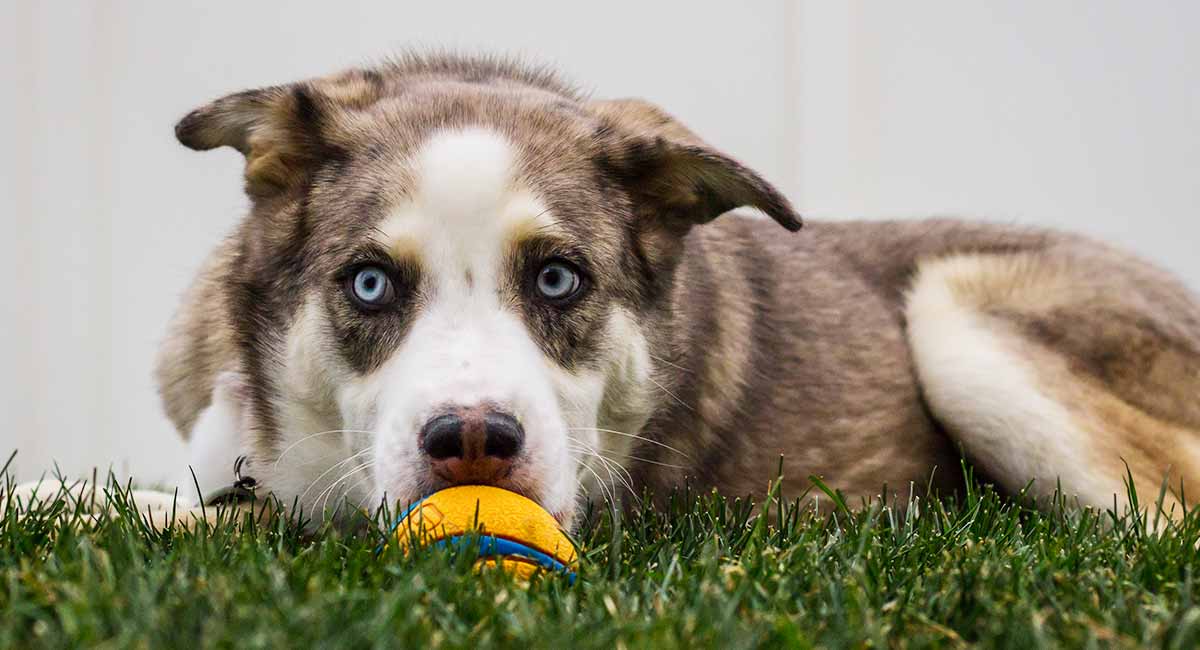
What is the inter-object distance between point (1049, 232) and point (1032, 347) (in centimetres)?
77

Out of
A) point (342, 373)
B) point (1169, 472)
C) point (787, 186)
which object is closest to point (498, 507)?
point (342, 373)

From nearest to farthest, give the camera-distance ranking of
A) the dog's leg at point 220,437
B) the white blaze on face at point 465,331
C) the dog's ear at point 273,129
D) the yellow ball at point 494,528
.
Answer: the yellow ball at point 494,528
the white blaze on face at point 465,331
the dog's ear at point 273,129
the dog's leg at point 220,437

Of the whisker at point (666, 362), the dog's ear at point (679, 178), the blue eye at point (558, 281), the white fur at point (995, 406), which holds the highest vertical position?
the dog's ear at point (679, 178)

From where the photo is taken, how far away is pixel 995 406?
3.54 metres

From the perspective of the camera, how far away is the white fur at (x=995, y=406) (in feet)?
11.2

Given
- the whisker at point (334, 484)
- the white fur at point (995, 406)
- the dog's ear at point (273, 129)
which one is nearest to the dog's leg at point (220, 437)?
the whisker at point (334, 484)

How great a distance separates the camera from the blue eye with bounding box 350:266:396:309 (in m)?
2.69

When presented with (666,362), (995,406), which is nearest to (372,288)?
(666,362)

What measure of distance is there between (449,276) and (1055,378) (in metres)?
1.84

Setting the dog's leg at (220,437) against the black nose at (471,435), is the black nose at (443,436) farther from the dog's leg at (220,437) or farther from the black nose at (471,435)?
the dog's leg at (220,437)

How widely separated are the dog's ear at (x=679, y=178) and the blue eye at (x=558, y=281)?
320 mm

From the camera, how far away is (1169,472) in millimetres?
3348

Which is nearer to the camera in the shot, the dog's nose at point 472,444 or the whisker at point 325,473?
the dog's nose at point 472,444

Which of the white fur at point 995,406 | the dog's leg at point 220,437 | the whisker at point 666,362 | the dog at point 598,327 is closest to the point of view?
the dog at point 598,327
